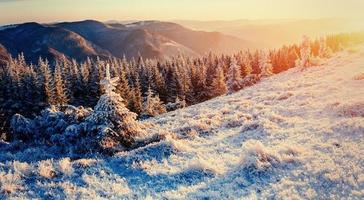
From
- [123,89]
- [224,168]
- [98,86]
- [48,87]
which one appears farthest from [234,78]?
[224,168]

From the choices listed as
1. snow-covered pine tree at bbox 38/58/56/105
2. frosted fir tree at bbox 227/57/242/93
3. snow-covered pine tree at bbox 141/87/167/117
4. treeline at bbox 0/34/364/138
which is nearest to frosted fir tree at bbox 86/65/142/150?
snow-covered pine tree at bbox 141/87/167/117

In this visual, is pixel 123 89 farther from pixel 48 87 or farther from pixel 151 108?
pixel 151 108

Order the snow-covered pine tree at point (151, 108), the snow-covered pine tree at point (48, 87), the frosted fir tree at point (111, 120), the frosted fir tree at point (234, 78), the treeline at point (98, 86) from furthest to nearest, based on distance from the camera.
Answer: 1. the frosted fir tree at point (234, 78)
2. the treeline at point (98, 86)
3. the snow-covered pine tree at point (48, 87)
4. the snow-covered pine tree at point (151, 108)
5. the frosted fir tree at point (111, 120)

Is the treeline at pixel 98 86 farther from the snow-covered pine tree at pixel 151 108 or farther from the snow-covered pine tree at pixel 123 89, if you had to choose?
the snow-covered pine tree at pixel 151 108

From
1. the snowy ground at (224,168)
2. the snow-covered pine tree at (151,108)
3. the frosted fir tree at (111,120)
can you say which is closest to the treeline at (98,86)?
the snow-covered pine tree at (151,108)

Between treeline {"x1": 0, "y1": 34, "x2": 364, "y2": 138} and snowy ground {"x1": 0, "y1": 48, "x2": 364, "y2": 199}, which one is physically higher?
snowy ground {"x1": 0, "y1": 48, "x2": 364, "y2": 199}

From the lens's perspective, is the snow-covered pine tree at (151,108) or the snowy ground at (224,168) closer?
the snowy ground at (224,168)

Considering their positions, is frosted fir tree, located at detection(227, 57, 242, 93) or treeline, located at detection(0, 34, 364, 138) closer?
treeline, located at detection(0, 34, 364, 138)

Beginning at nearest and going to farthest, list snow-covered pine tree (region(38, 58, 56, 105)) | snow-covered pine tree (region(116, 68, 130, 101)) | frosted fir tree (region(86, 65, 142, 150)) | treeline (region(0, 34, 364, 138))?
frosted fir tree (region(86, 65, 142, 150)), snow-covered pine tree (region(38, 58, 56, 105)), snow-covered pine tree (region(116, 68, 130, 101)), treeline (region(0, 34, 364, 138))

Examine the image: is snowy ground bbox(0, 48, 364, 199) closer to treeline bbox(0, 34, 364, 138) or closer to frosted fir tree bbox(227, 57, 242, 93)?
treeline bbox(0, 34, 364, 138)

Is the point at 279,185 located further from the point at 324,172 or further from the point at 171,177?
the point at 171,177

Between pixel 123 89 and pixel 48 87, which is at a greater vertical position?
pixel 48 87

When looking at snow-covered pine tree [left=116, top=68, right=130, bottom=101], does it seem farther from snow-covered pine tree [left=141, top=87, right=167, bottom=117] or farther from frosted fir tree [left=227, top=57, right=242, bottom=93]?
frosted fir tree [left=227, top=57, right=242, bottom=93]

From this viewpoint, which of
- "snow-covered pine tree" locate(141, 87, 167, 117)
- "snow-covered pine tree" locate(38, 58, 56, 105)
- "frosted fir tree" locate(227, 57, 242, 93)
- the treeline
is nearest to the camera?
"snow-covered pine tree" locate(141, 87, 167, 117)
